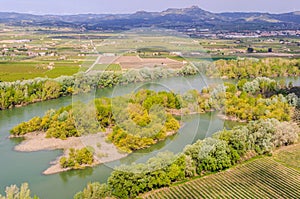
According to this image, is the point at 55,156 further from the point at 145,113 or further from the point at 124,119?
the point at 145,113

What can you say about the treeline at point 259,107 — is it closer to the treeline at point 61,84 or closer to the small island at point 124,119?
the small island at point 124,119

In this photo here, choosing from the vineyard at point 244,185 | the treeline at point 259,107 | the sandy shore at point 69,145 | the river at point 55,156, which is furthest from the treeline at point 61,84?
the vineyard at point 244,185

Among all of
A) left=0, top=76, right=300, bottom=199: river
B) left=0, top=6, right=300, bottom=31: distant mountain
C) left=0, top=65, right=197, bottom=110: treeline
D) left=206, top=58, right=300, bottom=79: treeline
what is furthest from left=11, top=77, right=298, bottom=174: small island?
left=0, top=6, right=300, bottom=31: distant mountain

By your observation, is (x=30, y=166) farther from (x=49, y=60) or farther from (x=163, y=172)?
(x=49, y=60)

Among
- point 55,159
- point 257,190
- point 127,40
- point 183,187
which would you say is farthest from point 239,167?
point 55,159

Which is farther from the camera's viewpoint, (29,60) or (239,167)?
(29,60)

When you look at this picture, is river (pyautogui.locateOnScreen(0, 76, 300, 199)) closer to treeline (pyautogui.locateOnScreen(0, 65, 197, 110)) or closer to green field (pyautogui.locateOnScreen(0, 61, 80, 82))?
treeline (pyautogui.locateOnScreen(0, 65, 197, 110))

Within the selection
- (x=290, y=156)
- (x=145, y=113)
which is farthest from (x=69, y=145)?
(x=290, y=156)
